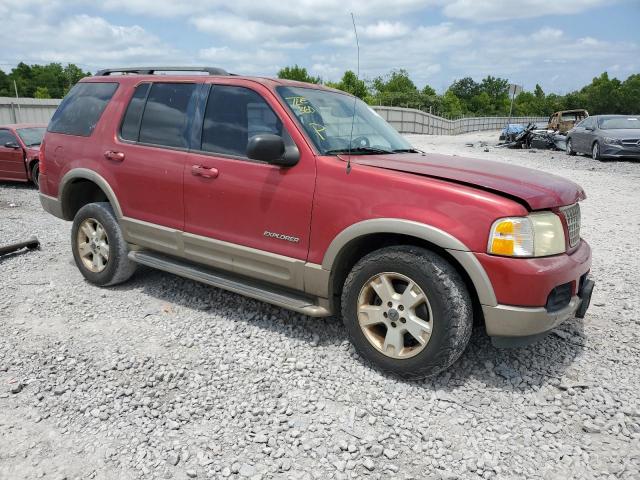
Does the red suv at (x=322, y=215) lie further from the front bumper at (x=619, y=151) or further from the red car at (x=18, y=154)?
the front bumper at (x=619, y=151)

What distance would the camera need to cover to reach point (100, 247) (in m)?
5.04

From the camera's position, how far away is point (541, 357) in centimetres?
381

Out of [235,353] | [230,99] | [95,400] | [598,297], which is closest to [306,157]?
[230,99]

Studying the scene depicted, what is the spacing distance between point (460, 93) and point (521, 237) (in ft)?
406

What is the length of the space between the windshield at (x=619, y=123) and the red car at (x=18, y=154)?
16.5 meters

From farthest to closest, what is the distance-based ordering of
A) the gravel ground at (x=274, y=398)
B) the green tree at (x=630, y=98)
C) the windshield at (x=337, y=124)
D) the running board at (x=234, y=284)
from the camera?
1. the green tree at (x=630, y=98)
2. the windshield at (x=337, y=124)
3. the running board at (x=234, y=284)
4. the gravel ground at (x=274, y=398)

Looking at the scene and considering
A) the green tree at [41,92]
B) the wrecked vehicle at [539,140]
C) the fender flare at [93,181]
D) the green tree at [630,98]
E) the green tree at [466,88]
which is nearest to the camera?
the fender flare at [93,181]

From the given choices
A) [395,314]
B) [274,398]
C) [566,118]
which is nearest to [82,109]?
[274,398]

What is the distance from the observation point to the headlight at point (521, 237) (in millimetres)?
3041

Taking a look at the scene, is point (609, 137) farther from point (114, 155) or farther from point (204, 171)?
point (114, 155)

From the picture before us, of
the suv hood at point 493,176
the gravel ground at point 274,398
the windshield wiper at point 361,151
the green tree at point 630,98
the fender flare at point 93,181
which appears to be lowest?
the gravel ground at point 274,398

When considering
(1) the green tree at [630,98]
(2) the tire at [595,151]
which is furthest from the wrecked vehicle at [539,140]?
(1) the green tree at [630,98]

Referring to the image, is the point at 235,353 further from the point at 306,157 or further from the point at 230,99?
the point at 230,99

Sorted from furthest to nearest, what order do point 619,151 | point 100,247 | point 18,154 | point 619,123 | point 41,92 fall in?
point 41,92, point 619,123, point 619,151, point 18,154, point 100,247
